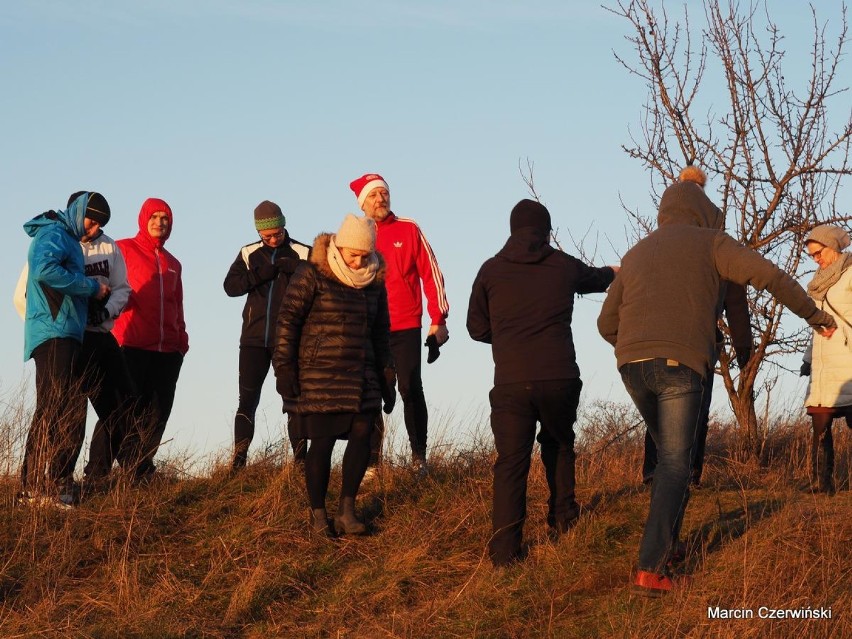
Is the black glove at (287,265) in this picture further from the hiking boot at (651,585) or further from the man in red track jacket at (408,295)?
the hiking boot at (651,585)

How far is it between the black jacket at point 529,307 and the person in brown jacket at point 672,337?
0.77 m

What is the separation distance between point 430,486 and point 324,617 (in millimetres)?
2383

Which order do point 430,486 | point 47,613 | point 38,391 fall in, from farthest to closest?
1. point 430,486
2. point 38,391
3. point 47,613

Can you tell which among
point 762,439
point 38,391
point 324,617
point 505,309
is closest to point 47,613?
point 324,617

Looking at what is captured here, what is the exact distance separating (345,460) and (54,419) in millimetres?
2009

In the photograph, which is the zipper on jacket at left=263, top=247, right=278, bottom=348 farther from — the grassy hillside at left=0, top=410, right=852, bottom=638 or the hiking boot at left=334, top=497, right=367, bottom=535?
the hiking boot at left=334, top=497, right=367, bottom=535

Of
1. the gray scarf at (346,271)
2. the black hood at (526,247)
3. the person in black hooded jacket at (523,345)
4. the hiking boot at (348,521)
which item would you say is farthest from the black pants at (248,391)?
the black hood at (526,247)

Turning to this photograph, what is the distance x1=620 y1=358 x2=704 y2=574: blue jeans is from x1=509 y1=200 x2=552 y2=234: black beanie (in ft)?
4.95

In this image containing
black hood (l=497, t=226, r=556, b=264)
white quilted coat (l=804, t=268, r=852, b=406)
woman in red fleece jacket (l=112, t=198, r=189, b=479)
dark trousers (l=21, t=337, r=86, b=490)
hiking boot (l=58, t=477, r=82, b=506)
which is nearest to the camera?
black hood (l=497, t=226, r=556, b=264)

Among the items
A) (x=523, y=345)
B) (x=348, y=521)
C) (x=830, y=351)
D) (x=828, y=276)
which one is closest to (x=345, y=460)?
(x=348, y=521)

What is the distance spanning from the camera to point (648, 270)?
668 centimetres

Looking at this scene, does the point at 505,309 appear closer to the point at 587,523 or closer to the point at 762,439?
the point at 587,523

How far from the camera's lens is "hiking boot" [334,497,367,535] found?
8312mm

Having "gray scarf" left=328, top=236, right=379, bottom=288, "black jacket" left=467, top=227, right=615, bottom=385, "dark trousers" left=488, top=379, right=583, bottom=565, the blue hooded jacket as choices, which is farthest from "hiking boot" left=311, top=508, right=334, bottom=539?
the blue hooded jacket
